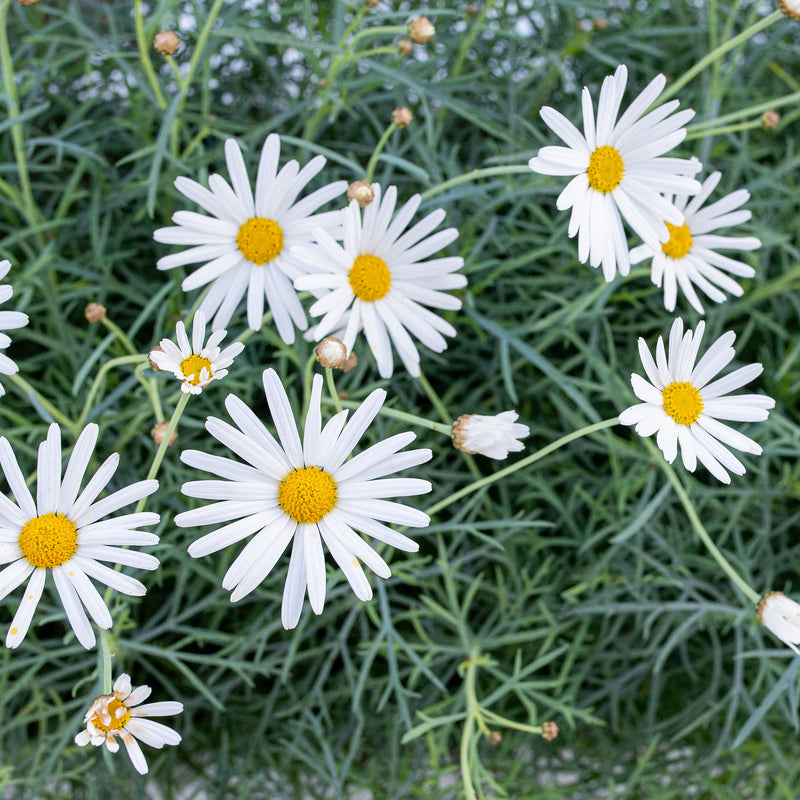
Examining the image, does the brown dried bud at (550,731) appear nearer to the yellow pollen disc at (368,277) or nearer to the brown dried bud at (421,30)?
the yellow pollen disc at (368,277)

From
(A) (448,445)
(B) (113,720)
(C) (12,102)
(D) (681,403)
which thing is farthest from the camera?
(A) (448,445)

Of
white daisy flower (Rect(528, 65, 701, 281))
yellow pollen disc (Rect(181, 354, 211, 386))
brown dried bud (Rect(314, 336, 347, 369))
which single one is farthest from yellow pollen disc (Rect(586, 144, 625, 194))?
yellow pollen disc (Rect(181, 354, 211, 386))

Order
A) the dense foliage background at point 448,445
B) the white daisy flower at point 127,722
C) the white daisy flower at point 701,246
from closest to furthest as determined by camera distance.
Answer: the white daisy flower at point 127,722 < the white daisy flower at point 701,246 < the dense foliage background at point 448,445

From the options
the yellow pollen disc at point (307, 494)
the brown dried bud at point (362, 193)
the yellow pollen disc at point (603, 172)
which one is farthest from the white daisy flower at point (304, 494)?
the yellow pollen disc at point (603, 172)

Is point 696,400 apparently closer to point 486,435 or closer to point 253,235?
point 486,435

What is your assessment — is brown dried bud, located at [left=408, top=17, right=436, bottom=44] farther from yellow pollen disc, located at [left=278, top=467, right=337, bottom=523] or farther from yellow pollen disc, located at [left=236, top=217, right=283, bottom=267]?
yellow pollen disc, located at [left=278, top=467, right=337, bottom=523]

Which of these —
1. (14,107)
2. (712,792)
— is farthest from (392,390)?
(712,792)

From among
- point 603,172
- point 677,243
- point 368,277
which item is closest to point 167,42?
point 368,277
